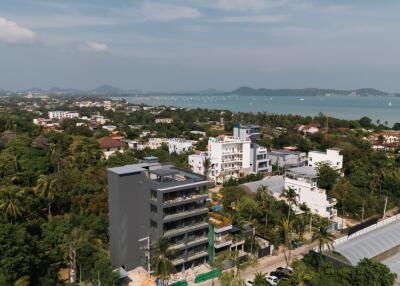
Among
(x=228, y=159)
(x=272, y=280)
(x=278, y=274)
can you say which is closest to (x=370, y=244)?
(x=278, y=274)

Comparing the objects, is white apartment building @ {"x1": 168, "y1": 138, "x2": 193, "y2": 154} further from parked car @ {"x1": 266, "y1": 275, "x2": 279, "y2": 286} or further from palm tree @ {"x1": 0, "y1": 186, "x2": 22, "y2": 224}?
parked car @ {"x1": 266, "y1": 275, "x2": 279, "y2": 286}

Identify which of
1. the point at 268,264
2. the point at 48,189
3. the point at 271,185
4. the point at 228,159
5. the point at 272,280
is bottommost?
the point at 268,264

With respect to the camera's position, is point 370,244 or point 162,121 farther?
point 162,121

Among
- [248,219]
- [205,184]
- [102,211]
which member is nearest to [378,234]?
[248,219]

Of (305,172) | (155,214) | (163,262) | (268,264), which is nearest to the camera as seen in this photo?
(163,262)

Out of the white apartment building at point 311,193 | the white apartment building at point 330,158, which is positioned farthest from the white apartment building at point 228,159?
the white apartment building at point 311,193

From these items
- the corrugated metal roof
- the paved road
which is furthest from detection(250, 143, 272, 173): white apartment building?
the corrugated metal roof

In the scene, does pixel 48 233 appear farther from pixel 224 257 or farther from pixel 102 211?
pixel 224 257

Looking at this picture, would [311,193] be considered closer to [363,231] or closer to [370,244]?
[363,231]
